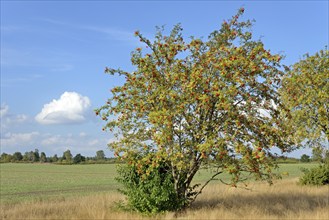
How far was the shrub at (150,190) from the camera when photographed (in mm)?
13859

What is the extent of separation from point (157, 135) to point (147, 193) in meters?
2.61

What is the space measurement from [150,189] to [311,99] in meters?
16.9

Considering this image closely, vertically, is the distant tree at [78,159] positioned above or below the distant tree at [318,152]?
above

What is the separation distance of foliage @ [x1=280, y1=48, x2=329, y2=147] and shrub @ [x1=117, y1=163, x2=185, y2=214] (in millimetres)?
15123

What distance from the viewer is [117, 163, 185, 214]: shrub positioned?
13859 mm

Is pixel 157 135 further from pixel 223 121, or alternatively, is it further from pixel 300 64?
pixel 300 64

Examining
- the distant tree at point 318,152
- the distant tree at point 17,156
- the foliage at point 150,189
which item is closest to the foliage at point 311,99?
the distant tree at point 318,152

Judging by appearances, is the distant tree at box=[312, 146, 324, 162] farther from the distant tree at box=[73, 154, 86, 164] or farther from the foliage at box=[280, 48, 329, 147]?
the distant tree at box=[73, 154, 86, 164]

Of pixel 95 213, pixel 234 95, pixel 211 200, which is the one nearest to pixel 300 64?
pixel 211 200

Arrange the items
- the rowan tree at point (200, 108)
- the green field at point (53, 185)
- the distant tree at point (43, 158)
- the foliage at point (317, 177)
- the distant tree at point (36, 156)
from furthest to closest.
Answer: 1. the distant tree at point (36, 156)
2. the distant tree at point (43, 158)
3. the foliage at point (317, 177)
4. the green field at point (53, 185)
5. the rowan tree at point (200, 108)

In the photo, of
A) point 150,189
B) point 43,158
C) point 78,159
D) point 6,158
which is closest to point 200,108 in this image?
point 150,189

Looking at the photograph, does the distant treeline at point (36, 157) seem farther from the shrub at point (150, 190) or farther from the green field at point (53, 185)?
the shrub at point (150, 190)

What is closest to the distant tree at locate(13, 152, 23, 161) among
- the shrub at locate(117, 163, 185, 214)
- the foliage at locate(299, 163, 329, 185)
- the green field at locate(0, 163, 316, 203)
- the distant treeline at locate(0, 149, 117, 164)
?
the distant treeline at locate(0, 149, 117, 164)

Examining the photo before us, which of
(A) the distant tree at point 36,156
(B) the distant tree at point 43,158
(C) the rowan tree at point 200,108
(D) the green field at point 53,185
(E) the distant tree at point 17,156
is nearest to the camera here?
(C) the rowan tree at point 200,108
